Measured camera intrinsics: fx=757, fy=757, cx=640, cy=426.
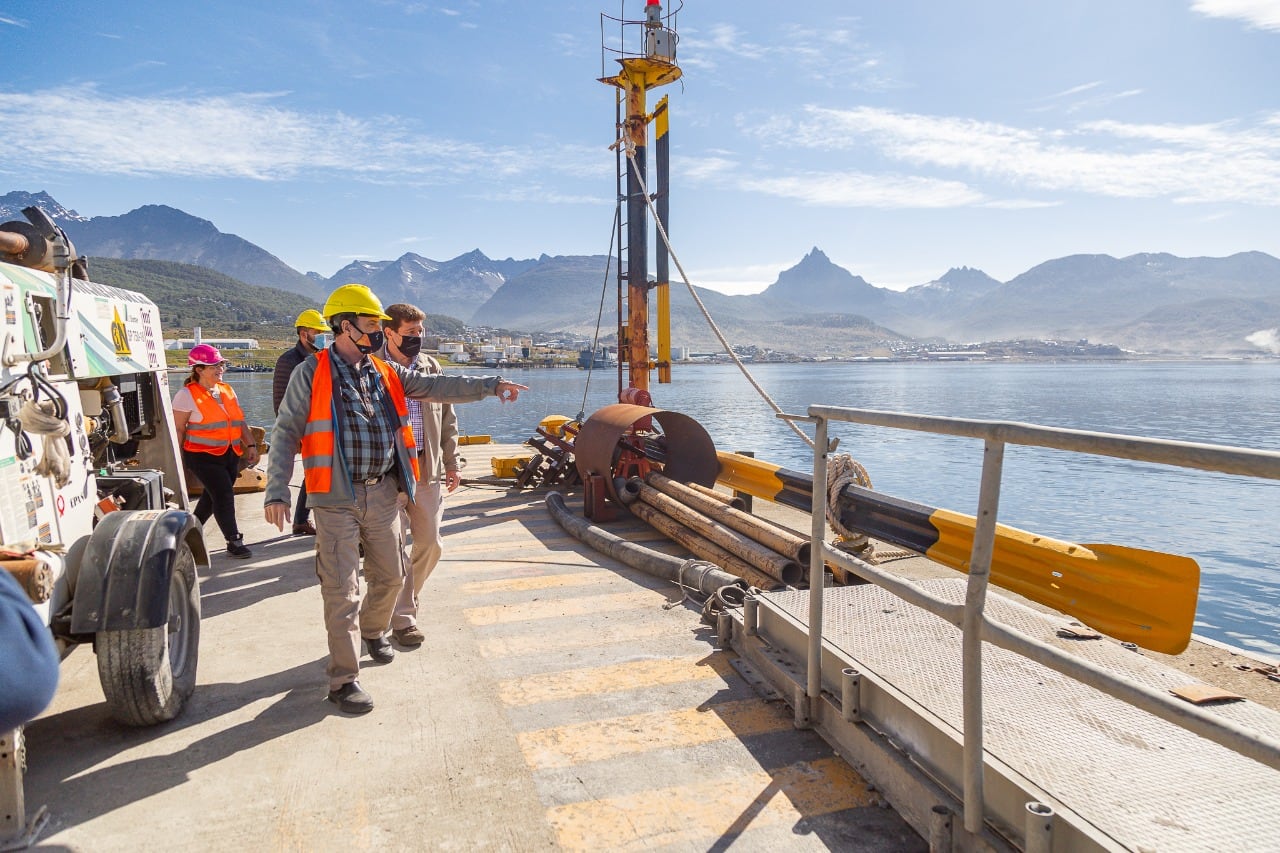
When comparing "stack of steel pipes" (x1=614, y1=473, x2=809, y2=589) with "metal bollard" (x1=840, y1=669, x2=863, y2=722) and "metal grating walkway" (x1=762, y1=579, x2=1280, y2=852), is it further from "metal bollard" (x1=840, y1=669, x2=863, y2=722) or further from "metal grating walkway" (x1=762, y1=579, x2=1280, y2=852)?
"metal bollard" (x1=840, y1=669, x2=863, y2=722)

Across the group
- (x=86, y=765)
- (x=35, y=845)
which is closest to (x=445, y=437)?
(x=86, y=765)

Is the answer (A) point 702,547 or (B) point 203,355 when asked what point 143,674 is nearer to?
(B) point 203,355

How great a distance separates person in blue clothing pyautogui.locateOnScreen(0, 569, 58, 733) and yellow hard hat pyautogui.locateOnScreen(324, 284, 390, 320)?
277cm

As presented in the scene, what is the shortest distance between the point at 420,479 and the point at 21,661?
11.0ft

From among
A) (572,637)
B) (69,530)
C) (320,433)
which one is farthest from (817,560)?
(69,530)

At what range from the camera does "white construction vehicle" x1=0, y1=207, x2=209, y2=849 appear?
291 centimetres

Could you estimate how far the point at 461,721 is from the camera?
3.63m

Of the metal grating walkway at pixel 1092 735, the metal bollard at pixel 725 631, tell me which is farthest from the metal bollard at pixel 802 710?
the metal bollard at pixel 725 631

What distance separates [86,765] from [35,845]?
0.58 meters

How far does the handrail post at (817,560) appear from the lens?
3256 mm

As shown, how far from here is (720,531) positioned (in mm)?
6215

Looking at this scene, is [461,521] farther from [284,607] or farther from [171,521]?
[171,521]

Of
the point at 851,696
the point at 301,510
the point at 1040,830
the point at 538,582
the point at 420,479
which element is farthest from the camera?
the point at 301,510

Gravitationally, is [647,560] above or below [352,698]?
below
